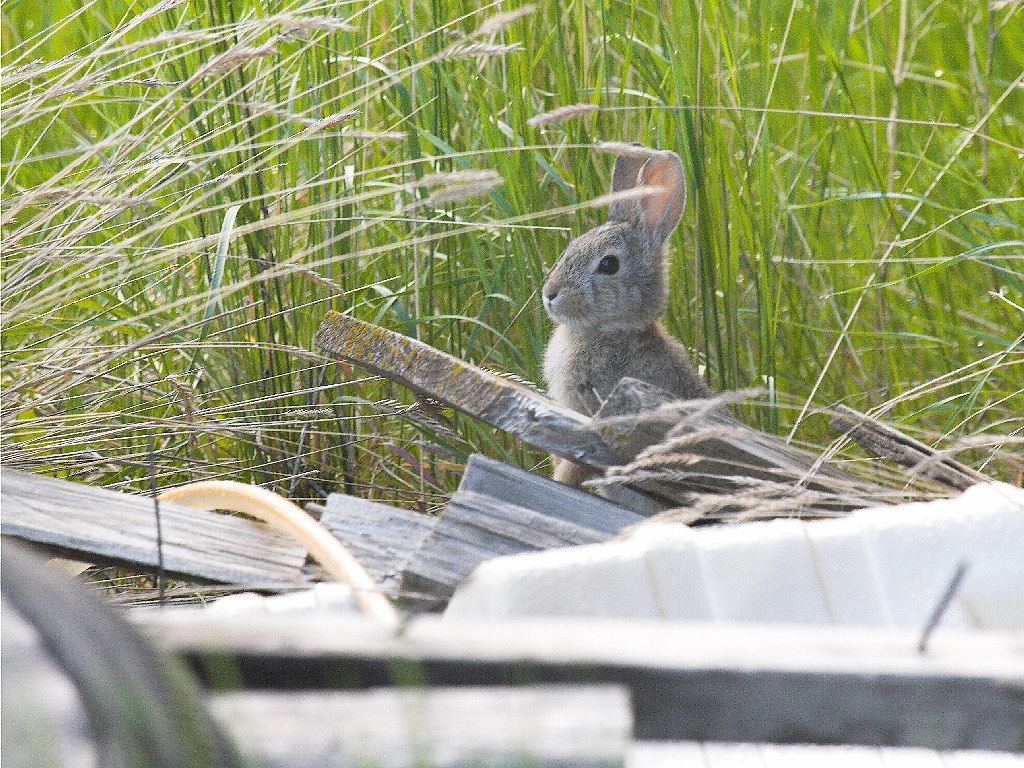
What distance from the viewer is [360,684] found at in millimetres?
877

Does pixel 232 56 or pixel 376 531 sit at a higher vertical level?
pixel 232 56

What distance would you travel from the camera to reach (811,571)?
1.62m

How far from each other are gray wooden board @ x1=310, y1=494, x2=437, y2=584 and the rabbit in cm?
88

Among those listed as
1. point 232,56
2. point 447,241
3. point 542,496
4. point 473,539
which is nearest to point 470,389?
point 542,496

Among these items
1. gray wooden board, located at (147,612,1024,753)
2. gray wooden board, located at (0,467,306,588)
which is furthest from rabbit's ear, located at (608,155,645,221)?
gray wooden board, located at (147,612,1024,753)

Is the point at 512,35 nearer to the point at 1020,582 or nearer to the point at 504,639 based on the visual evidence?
the point at 1020,582

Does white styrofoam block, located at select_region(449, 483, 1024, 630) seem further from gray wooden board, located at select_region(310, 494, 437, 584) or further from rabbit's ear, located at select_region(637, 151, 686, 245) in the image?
rabbit's ear, located at select_region(637, 151, 686, 245)

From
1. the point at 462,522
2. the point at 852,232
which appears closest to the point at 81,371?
the point at 462,522

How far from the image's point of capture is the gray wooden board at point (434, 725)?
838 mm

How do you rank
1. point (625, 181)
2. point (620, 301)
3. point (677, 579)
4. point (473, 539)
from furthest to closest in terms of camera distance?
point (625, 181) → point (620, 301) → point (473, 539) → point (677, 579)

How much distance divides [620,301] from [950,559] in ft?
5.30

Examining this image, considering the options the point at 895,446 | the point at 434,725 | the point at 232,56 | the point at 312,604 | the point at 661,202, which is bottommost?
the point at 895,446

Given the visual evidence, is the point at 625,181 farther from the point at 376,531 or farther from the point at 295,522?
the point at 295,522

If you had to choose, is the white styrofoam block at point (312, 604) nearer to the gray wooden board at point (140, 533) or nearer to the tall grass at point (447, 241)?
the gray wooden board at point (140, 533)
